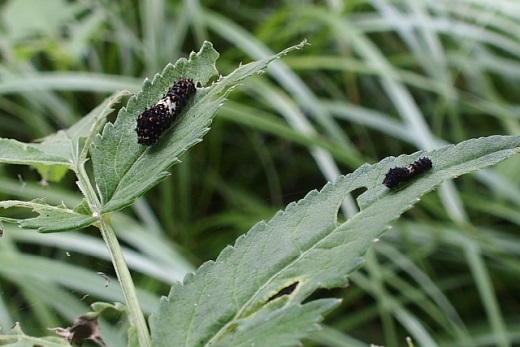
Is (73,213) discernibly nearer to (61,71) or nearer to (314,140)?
(314,140)

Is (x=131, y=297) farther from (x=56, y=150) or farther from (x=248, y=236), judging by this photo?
(x=56, y=150)

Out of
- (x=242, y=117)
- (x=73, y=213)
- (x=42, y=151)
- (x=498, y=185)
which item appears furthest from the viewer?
(x=498, y=185)

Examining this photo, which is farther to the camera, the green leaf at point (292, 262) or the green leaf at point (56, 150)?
the green leaf at point (56, 150)

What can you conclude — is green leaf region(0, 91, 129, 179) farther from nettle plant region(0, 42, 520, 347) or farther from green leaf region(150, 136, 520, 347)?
green leaf region(150, 136, 520, 347)

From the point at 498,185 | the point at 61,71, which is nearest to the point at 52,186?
the point at 61,71

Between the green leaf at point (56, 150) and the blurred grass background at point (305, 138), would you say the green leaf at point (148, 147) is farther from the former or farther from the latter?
the blurred grass background at point (305, 138)

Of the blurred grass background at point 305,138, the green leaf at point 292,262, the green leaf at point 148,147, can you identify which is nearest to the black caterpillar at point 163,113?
the green leaf at point 148,147

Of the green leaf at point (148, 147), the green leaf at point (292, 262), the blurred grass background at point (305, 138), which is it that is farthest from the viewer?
the blurred grass background at point (305, 138)
